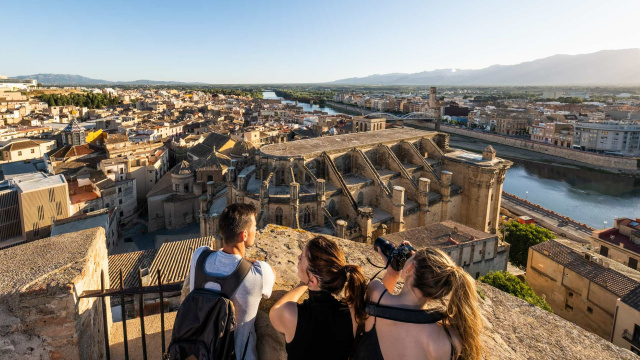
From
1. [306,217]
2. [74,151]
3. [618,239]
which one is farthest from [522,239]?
[74,151]

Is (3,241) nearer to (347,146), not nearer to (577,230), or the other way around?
(347,146)

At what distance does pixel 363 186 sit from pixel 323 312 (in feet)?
65.9

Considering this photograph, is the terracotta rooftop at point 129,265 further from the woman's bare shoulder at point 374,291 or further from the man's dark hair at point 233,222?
the woman's bare shoulder at point 374,291

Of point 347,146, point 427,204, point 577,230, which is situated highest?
point 347,146

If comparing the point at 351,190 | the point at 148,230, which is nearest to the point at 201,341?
the point at 351,190

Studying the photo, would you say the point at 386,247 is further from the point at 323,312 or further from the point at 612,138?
the point at 612,138

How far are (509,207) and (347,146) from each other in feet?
66.5

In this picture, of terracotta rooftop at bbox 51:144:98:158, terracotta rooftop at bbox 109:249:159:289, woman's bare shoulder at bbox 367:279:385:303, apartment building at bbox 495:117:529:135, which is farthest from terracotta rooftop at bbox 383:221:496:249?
apartment building at bbox 495:117:529:135

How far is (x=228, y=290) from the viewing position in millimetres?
2865

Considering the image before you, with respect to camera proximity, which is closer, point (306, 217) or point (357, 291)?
point (357, 291)

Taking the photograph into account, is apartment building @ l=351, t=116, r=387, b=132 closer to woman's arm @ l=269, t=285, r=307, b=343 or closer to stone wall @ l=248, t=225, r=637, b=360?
stone wall @ l=248, t=225, r=637, b=360

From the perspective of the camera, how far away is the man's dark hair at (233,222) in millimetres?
3150

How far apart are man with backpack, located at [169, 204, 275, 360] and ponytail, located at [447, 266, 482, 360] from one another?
1.44m

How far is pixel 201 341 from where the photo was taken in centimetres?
272
